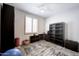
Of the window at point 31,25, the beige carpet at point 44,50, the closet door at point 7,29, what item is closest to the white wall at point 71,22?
the beige carpet at point 44,50

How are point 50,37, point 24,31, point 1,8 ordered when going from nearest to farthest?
point 1,8, point 24,31, point 50,37

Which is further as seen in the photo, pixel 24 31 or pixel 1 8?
pixel 24 31

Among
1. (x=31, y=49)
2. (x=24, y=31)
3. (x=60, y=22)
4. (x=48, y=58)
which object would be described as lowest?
(x=48, y=58)

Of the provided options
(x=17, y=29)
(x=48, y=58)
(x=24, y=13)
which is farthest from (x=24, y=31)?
(x=48, y=58)

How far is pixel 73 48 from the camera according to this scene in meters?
1.12

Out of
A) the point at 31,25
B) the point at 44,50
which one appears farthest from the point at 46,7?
the point at 44,50

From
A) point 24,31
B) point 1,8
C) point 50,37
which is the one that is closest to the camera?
point 1,8

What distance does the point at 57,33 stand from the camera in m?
1.21

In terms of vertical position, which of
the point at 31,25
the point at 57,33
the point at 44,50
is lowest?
the point at 44,50

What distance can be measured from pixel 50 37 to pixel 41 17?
430 millimetres

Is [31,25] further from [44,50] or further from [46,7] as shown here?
[44,50]

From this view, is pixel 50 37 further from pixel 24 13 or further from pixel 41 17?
pixel 24 13

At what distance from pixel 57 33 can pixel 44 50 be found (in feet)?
1.33

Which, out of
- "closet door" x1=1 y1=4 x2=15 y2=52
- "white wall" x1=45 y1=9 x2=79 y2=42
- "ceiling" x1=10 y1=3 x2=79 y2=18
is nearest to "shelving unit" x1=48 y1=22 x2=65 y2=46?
"white wall" x1=45 y1=9 x2=79 y2=42
